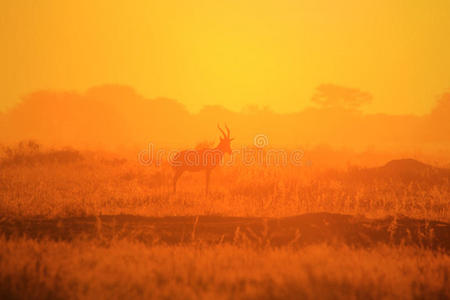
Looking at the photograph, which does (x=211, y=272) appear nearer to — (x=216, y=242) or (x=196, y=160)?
(x=216, y=242)

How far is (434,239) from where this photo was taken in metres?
6.49

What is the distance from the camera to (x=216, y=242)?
6008 millimetres

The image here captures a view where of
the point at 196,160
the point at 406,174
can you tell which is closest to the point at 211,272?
the point at 196,160

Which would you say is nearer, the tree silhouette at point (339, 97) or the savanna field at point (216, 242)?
the savanna field at point (216, 242)

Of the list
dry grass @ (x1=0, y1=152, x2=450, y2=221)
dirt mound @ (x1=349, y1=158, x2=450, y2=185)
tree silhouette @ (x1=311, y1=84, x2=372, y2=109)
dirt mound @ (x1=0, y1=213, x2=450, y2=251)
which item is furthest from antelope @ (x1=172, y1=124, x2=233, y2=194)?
tree silhouette @ (x1=311, y1=84, x2=372, y2=109)

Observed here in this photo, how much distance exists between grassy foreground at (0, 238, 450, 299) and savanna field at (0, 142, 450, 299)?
0.06 ft

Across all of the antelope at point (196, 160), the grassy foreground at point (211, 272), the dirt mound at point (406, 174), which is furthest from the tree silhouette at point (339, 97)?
the grassy foreground at point (211, 272)

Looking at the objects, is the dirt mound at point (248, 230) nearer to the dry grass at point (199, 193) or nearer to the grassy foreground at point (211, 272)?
the grassy foreground at point (211, 272)

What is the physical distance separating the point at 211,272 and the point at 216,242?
1508 millimetres

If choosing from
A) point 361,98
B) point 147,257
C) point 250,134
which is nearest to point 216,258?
point 147,257

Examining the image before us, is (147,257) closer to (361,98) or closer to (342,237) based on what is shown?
(342,237)

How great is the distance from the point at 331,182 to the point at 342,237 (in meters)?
6.30

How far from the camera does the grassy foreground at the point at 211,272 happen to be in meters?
3.98

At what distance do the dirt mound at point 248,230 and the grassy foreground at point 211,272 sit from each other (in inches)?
20.1
